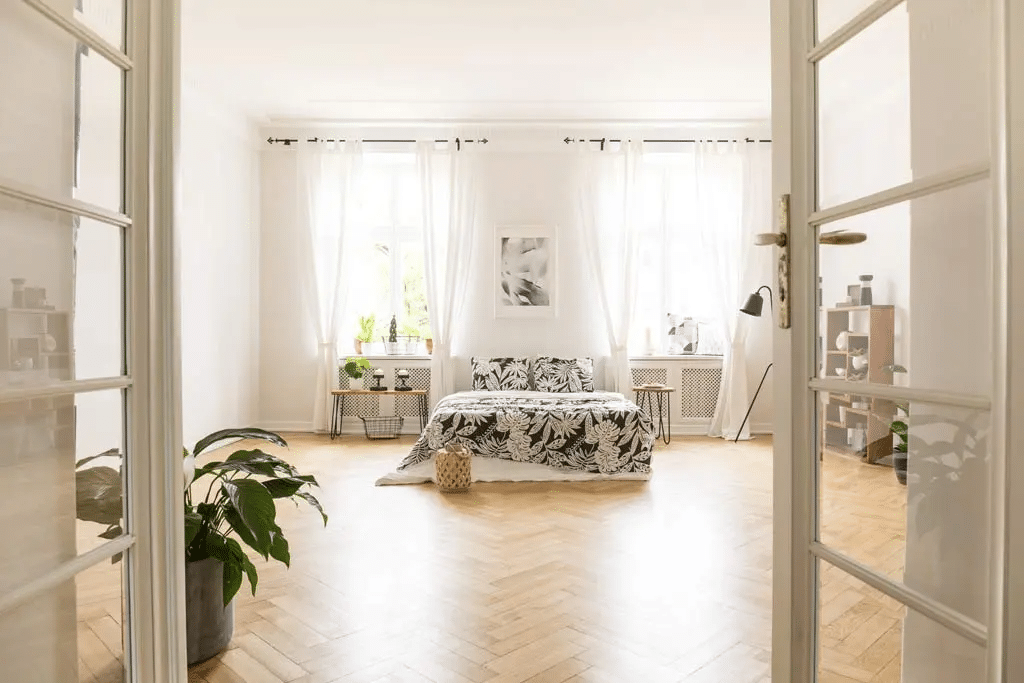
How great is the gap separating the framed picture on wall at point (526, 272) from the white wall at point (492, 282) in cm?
8

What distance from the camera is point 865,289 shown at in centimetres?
122

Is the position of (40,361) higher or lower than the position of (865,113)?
lower

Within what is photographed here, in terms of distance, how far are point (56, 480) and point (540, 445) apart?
13.0ft

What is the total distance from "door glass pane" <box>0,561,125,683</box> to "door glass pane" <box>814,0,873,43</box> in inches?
69.5

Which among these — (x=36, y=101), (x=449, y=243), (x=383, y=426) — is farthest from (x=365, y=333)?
(x=36, y=101)

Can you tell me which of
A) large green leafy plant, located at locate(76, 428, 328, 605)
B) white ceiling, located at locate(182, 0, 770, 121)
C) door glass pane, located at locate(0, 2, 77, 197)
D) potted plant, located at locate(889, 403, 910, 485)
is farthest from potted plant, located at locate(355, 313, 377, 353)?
potted plant, located at locate(889, 403, 910, 485)

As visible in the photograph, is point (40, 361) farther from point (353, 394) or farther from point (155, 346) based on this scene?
point (353, 394)

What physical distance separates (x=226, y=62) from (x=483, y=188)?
2826mm

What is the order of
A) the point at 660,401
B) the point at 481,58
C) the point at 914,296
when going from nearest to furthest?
the point at 914,296 → the point at 481,58 → the point at 660,401

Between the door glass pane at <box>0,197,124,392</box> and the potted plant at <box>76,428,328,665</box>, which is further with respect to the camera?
the potted plant at <box>76,428,328,665</box>

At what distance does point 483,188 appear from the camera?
7.29 meters

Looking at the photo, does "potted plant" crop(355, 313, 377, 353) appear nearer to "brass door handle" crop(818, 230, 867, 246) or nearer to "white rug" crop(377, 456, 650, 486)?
"white rug" crop(377, 456, 650, 486)

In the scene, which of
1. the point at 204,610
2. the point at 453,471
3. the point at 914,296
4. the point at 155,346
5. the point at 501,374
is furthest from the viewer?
the point at 501,374

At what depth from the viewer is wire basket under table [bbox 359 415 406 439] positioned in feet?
22.9
